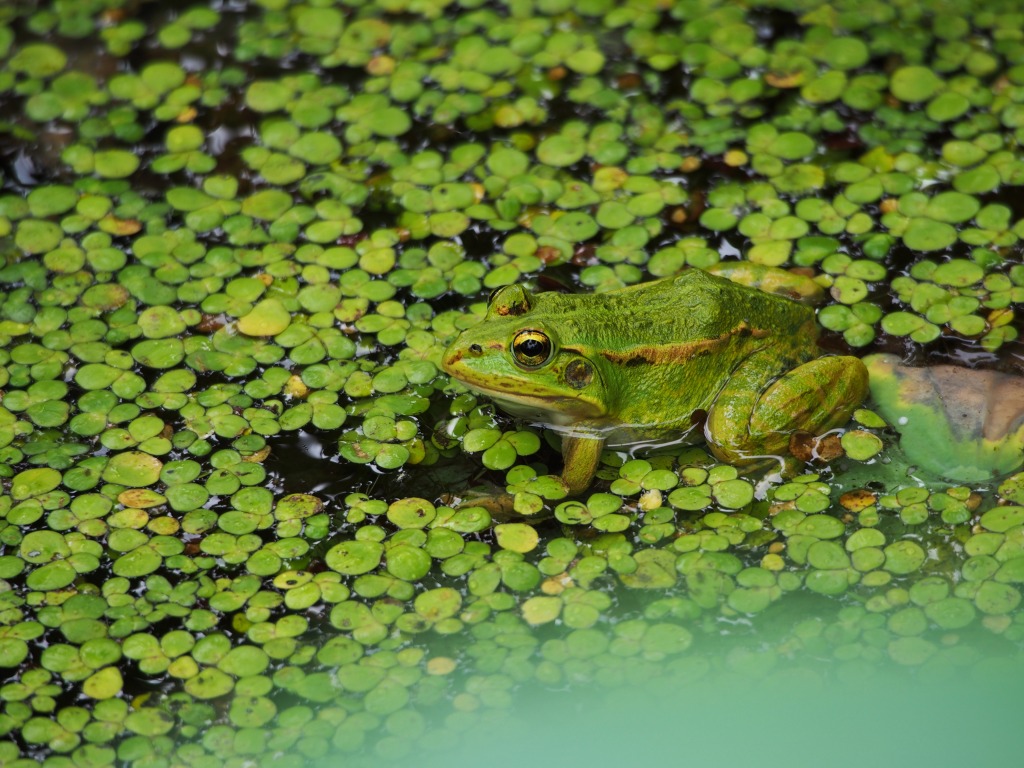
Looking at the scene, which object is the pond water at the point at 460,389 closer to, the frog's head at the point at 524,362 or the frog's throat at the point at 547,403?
the frog's throat at the point at 547,403

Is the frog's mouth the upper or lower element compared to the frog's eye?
lower

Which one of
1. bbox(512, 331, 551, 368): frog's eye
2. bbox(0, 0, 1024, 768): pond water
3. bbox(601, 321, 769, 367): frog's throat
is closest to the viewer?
bbox(0, 0, 1024, 768): pond water

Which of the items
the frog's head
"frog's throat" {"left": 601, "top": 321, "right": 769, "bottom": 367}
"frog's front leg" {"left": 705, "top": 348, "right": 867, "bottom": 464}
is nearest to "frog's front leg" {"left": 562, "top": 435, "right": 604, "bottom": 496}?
the frog's head

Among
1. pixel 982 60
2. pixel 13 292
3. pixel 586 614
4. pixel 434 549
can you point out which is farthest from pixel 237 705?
pixel 982 60

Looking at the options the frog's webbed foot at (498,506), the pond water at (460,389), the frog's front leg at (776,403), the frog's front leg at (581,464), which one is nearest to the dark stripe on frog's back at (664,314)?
the frog's front leg at (776,403)

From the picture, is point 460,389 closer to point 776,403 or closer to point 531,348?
point 531,348

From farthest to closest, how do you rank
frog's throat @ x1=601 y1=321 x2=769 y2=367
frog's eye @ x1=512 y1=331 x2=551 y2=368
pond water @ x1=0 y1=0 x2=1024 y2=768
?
frog's throat @ x1=601 y1=321 x2=769 y2=367 → frog's eye @ x1=512 y1=331 x2=551 y2=368 → pond water @ x1=0 y1=0 x2=1024 y2=768

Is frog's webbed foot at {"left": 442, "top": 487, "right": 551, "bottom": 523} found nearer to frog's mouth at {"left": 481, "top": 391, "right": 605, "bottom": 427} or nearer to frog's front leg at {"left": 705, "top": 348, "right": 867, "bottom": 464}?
frog's mouth at {"left": 481, "top": 391, "right": 605, "bottom": 427}

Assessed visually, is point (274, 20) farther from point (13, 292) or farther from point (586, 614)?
point (586, 614)
